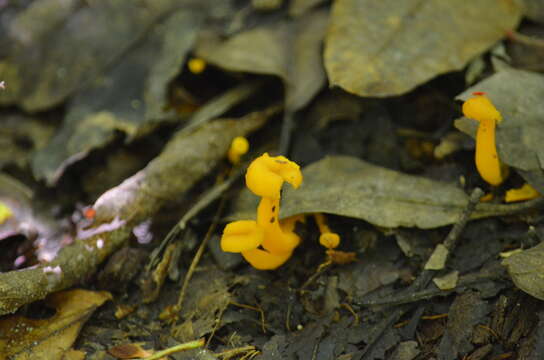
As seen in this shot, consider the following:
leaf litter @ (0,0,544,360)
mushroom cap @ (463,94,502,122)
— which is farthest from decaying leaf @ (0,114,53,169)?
mushroom cap @ (463,94,502,122)

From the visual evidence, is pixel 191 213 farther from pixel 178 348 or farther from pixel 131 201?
pixel 178 348

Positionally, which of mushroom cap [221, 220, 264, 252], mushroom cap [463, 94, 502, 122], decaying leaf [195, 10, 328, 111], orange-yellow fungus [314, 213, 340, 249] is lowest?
orange-yellow fungus [314, 213, 340, 249]

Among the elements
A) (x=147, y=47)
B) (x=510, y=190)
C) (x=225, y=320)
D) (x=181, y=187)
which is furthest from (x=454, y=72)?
(x=147, y=47)

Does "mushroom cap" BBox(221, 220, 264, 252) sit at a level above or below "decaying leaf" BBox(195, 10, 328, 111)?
below

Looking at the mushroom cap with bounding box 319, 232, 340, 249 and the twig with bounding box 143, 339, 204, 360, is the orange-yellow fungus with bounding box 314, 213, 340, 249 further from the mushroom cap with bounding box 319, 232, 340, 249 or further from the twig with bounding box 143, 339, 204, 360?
the twig with bounding box 143, 339, 204, 360

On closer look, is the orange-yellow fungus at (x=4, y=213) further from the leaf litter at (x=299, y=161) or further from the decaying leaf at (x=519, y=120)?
the decaying leaf at (x=519, y=120)

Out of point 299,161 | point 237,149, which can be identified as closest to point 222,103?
point 237,149

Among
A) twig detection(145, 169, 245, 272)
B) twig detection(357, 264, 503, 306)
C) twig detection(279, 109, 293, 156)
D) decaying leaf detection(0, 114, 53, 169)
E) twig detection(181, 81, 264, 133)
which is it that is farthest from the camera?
decaying leaf detection(0, 114, 53, 169)
